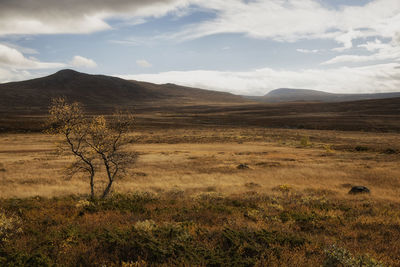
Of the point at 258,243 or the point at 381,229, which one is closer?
the point at 258,243

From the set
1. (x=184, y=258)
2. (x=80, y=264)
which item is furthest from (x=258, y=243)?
(x=80, y=264)

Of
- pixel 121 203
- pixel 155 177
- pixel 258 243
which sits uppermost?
pixel 258 243

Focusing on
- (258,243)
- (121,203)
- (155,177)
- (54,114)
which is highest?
(54,114)

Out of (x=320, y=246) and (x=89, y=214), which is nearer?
(x=320, y=246)

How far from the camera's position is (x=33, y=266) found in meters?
5.49

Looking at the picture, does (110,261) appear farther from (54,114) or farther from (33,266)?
(54,114)

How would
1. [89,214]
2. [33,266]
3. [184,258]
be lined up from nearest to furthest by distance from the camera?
1. [33,266]
2. [184,258]
3. [89,214]

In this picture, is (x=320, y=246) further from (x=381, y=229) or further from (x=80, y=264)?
(x=80, y=264)

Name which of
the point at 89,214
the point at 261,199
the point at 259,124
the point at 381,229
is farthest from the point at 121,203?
the point at 259,124

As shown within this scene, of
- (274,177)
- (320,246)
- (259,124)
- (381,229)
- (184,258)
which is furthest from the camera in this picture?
(259,124)

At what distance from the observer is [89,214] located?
10195mm

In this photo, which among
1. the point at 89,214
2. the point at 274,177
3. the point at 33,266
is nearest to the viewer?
the point at 33,266

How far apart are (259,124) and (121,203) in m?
96.9

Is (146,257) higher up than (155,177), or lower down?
higher up
